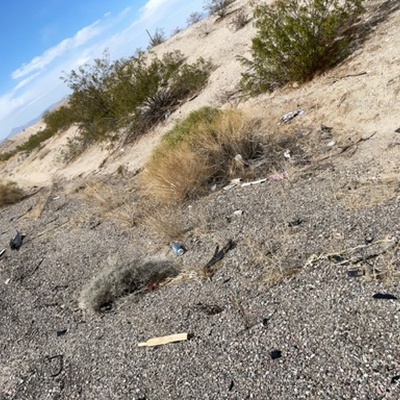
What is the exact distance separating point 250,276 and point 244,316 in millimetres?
595

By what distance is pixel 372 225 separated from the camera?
384 cm

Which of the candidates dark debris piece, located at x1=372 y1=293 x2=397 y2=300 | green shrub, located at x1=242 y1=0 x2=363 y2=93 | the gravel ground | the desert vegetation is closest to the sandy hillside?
green shrub, located at x1=242 y1=0 x2=363 y2=93

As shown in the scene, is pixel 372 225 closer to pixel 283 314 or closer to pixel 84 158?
pixel 283 314

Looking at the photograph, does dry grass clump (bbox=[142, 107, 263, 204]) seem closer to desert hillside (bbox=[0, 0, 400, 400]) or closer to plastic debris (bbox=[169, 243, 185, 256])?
desert hillside (bbox=[0, 0, 400, 400])

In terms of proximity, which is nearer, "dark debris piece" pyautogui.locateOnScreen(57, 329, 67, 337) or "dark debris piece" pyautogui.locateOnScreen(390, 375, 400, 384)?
"dark debris piece" pyautogui.locateOnScreen(390, 375, 400, 384)

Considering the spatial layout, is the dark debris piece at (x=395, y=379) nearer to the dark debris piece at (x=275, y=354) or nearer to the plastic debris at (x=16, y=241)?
the dark debris piece at (x=275, y=354)

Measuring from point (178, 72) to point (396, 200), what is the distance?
10.6 m

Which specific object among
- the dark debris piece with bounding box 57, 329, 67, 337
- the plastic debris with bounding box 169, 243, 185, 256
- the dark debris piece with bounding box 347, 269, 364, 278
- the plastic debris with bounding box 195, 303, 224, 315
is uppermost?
the dark debris piece with bounding box 57, 329, 67, 337

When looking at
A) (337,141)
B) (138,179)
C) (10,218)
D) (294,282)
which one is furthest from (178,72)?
(294,282)

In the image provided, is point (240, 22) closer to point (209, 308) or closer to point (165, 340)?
point (209, 308)

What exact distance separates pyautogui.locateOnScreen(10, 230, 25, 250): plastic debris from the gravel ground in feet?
6.18

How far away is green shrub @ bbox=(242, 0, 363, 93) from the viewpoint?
823 centimetres

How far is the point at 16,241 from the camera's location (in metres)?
7.75

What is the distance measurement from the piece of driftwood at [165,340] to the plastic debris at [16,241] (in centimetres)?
496
